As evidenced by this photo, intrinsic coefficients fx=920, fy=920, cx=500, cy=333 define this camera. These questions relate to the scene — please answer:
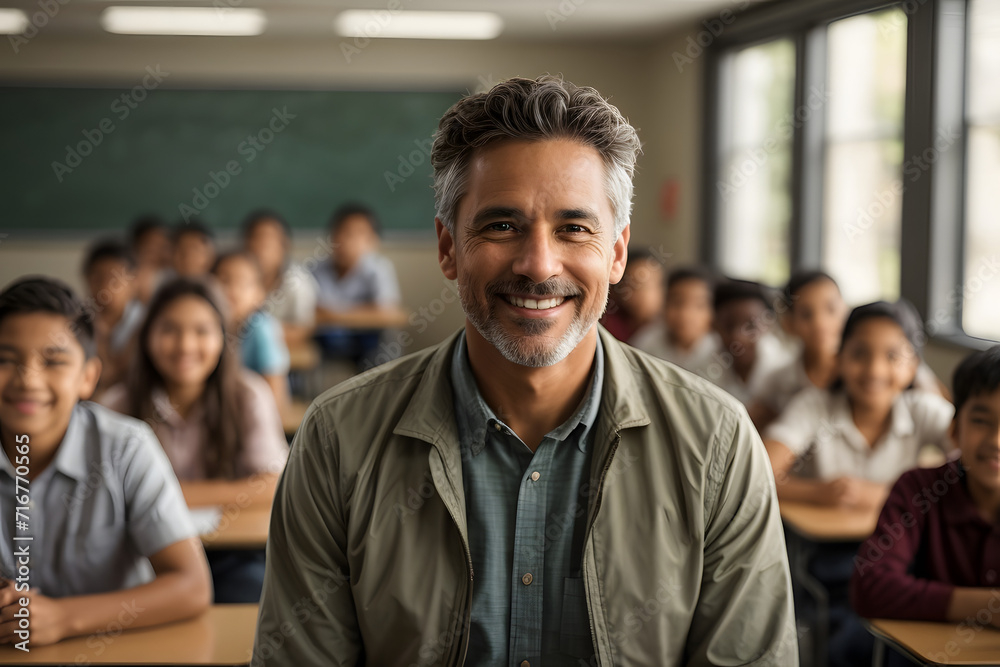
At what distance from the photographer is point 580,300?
145cm

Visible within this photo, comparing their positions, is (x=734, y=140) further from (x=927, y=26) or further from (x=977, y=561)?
(x=977, y=561)

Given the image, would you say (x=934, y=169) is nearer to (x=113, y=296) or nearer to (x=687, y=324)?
(x=687, y=324)

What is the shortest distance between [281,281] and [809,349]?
3.93 m

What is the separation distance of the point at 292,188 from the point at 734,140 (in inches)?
144

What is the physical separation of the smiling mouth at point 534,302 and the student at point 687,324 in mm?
2806

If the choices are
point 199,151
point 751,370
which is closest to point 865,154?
point 751,370

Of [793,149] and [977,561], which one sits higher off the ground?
[793,149]

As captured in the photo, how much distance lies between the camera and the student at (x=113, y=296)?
4.36 meters

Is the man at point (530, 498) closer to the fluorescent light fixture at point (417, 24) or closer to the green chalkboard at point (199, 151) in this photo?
the fluorescent light fixture at point (417, 24)

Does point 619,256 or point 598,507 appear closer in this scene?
point 598,507

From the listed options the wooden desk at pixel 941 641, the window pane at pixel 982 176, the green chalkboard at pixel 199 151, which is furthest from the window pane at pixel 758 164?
the wooden desk at pixel 941 641

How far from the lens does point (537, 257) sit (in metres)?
1.38

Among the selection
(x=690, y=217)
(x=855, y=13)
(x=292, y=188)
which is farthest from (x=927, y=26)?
(x=292, y=188)

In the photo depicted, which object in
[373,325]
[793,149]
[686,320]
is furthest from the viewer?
[373,325]
